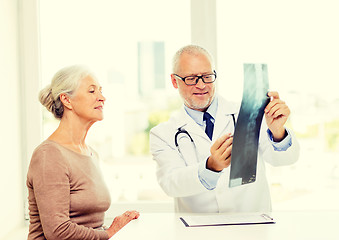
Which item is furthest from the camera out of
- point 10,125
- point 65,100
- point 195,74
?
point 10,125

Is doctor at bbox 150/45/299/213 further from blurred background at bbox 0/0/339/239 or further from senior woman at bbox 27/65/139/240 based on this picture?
blurred background at bbox 0/0/339/239

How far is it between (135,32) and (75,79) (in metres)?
1.10

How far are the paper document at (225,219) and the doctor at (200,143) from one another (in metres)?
0.20

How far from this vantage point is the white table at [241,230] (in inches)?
56.2

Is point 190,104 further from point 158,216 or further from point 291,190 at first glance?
point 291,190

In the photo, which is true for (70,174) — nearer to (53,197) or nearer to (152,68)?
(53,197)

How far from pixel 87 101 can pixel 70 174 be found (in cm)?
36

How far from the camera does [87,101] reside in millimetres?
1991

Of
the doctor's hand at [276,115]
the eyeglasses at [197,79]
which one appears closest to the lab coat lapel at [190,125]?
the eyeglasses at [197,79]

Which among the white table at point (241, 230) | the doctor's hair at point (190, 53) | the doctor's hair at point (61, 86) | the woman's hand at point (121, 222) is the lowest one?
the woman's hand at point (121, 222)

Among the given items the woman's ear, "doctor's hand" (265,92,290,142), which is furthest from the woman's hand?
"doctor's hand" (265,92,290,142)

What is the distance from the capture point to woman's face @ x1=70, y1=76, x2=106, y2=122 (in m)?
1.98

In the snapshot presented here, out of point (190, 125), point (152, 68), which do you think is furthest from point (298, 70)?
point (190, 125)

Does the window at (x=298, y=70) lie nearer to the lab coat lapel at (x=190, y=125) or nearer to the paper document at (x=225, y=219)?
the lab coat lapel at (x=190, y=125)
